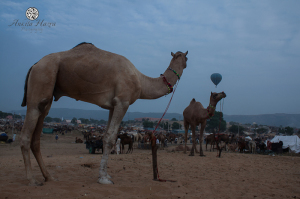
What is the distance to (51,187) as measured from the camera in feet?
14.8

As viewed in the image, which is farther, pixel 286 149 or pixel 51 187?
pixel 286 149

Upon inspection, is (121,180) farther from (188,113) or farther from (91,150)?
(91,150)

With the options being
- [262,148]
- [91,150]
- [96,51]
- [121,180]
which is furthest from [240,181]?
[262,148]

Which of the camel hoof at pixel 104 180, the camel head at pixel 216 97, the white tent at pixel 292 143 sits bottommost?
the white tent at pixel 292 143

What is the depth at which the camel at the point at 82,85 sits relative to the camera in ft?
15.6

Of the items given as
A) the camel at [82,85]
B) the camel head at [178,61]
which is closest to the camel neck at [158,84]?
the camel head at [178,61]

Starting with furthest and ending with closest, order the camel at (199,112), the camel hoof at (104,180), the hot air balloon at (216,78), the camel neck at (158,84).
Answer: the hot air balloon at (216,78) < the camel at (199,112) < the camel neck at (158,84) < the camel hoof at (104,180)

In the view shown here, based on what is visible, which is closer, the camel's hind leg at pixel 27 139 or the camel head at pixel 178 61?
the camel's hind leg at pixel 27 139

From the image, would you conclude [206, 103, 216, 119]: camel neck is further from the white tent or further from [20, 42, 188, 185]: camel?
the white tent

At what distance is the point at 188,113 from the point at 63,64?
9.22 meters

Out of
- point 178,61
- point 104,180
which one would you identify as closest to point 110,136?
point 104,180

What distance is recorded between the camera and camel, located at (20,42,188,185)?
15.6 feet

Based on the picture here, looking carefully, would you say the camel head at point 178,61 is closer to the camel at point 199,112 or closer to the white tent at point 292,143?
the camel at point 199,112

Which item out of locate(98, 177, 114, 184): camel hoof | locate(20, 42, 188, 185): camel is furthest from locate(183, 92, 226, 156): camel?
locate(98, 177, 114, 184): camel hoof
